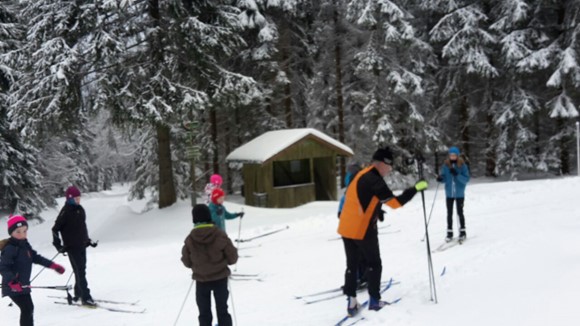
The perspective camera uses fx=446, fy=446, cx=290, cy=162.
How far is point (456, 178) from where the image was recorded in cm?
820

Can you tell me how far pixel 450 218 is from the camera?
832cm

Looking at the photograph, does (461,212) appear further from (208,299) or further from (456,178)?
(208,299)

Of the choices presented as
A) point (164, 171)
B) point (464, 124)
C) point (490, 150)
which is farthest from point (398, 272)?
point (464, 124)

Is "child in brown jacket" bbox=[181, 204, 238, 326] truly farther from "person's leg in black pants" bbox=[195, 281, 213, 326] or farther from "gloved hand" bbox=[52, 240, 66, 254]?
"gloved hand" bbox=[52, 240, 66, 254]

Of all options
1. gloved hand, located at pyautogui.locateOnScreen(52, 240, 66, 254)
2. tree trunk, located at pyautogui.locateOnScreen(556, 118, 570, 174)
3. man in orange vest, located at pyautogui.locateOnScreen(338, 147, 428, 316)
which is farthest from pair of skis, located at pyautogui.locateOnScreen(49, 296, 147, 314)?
tree trunk, located at pyautogui.locateOnScreen(556, 118, 570, 174)

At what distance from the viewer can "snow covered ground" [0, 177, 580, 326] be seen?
15.9 feet

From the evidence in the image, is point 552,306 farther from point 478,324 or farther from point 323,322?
point 323,322

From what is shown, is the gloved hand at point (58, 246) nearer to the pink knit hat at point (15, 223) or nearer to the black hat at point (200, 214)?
the pink knit hat at point (15, 223)

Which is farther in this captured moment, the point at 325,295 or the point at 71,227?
the point at 71,227

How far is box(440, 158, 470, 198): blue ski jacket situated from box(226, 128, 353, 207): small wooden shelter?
8498 millimetres

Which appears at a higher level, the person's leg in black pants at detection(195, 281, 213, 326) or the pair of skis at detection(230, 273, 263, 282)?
the person's leg in black pants at detection(195, 281, 213, 326)

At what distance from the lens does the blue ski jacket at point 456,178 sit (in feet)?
26.8

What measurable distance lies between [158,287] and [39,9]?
10.6m

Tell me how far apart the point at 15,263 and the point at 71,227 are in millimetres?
1539
